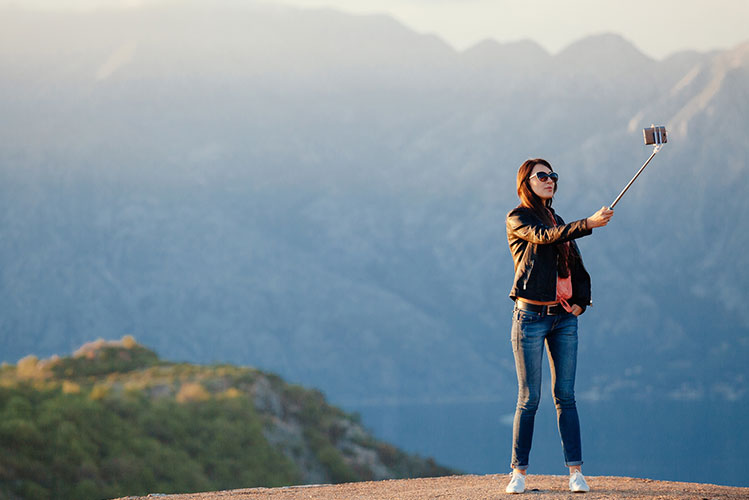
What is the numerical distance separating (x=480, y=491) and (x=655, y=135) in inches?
104

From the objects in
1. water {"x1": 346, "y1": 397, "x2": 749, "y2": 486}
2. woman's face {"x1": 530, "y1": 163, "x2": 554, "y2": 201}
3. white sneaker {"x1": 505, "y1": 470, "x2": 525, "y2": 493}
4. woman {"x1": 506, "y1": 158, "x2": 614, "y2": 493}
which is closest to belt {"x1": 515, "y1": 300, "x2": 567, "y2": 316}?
woman {"x1": 506, "y1": 158, "x2": 614, "y2": 493}

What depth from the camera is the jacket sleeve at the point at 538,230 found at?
216 inches

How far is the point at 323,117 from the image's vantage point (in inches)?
5748

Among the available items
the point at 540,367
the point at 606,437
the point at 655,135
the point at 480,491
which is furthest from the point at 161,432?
the point at 606,437

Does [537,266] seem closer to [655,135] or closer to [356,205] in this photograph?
[655,135]

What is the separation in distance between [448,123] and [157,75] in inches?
1728

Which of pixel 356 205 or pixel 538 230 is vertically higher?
pixel 356 205

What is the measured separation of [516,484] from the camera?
20.2 feet

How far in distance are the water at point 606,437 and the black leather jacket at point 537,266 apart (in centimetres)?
4557

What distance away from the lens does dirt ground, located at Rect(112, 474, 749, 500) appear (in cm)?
621

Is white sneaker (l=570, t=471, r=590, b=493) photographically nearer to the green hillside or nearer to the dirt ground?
the dirt ground

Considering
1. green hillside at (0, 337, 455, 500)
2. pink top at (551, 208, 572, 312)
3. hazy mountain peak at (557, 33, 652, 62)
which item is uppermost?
hazy mountain peak at (557, 33, 652, 62)

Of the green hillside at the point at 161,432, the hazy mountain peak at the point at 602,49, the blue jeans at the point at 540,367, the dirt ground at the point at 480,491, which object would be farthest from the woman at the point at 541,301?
the hazy mountain peak at the point at 602,49

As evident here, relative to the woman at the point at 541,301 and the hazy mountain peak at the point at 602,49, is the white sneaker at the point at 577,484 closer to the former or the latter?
the woman at the point at 541,301
